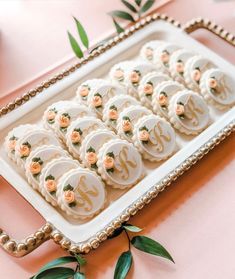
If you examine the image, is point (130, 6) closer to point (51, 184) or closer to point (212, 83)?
point (212, 83)

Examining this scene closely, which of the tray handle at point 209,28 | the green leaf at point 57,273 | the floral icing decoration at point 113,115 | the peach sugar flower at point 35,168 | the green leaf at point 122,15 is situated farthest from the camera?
the green leaf at point 122,15

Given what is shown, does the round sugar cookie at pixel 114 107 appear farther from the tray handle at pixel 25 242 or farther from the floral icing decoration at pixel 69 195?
the tray handle at pixel 25 242

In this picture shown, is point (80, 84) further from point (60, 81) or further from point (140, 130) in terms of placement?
point (140, 130)

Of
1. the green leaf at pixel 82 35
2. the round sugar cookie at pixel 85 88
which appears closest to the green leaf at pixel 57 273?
the round sugar cookie at pixel 85 88

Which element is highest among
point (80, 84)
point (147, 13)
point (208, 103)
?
point (147, 13)

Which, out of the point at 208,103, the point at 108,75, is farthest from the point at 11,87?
the point at 208,103
